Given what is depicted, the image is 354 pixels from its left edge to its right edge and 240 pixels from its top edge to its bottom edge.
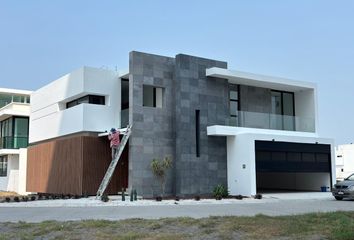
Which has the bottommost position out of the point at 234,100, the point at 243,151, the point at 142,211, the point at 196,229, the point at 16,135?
the point at 142,211

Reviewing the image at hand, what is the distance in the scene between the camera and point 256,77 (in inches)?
1174

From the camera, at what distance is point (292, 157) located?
2962cm

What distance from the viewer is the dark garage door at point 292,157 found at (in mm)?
28172

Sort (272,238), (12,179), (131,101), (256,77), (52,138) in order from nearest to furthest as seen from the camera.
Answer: (272,238) < (131,101) < (256,77) < (52,138) < (12,179)

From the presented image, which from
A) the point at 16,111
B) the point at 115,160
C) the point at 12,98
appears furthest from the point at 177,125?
the point at 12,98

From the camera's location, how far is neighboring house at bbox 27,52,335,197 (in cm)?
2662

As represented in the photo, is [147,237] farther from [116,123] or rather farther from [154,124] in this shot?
[116,123]

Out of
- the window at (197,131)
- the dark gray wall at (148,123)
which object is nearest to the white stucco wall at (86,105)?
the dark gray wall at (148,123)

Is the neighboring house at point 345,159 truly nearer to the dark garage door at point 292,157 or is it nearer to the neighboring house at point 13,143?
the dark garage door at point 292,157

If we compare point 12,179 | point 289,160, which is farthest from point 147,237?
point 12,179

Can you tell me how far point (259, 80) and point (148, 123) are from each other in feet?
26.5

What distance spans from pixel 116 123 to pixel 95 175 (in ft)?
11.1

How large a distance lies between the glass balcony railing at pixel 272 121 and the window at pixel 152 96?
15.5 ft

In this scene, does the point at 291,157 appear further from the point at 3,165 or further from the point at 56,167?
the point at 3,165
